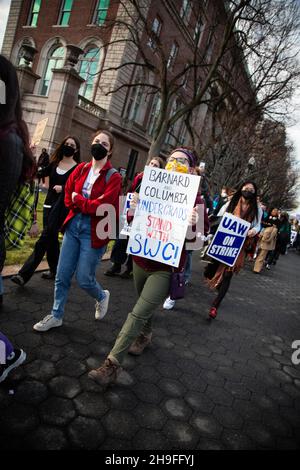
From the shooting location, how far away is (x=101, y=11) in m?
23.9

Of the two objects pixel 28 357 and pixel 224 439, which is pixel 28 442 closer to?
pixel 28 357

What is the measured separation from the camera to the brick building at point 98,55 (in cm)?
2020

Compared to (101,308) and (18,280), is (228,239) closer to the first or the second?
(101,308)

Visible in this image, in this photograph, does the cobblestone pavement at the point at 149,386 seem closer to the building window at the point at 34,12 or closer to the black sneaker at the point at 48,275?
the black sneaker at the point at 48,275

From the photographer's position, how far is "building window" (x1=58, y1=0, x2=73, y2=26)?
25.6 meters

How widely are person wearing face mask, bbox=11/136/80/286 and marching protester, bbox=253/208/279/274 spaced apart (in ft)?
26.6

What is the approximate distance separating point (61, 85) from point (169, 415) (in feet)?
53.4

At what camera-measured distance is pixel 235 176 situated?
19.4m

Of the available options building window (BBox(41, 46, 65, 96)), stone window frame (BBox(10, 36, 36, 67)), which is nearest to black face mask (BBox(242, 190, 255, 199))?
building window (BBox(41, 46, 65, 96))

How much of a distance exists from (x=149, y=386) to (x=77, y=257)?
4.67ft

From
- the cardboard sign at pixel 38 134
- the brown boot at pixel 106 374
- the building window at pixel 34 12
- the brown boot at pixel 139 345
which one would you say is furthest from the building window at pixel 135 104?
the brown boot at pixel 106 374

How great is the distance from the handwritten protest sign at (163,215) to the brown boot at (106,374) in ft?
3.19

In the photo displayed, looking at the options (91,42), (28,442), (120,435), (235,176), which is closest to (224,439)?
(120,435)

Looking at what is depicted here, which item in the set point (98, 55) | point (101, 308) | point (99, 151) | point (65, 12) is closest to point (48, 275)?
point (101, 308)
